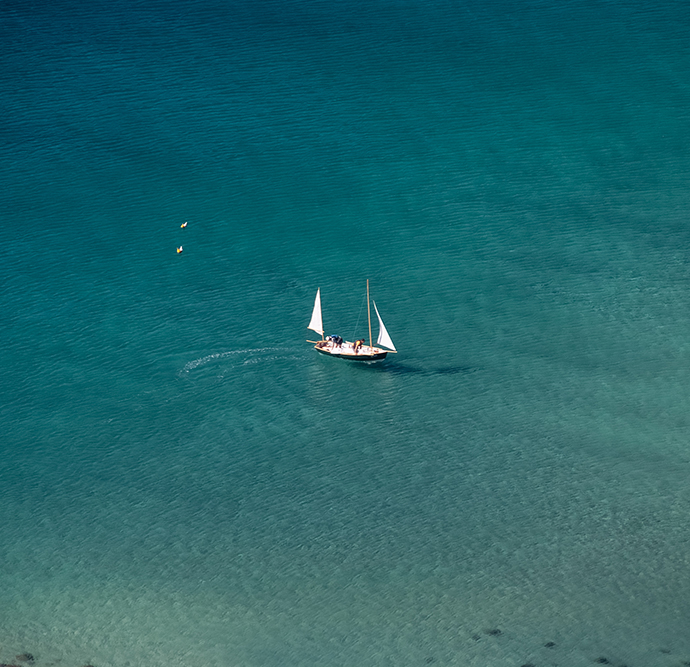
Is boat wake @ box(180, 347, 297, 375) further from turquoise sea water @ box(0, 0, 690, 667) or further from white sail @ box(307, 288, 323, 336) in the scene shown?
white sail @ box(307, 288, 323, 336)

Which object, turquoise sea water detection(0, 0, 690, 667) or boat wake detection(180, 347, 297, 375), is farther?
boat wake detection(180, 347, 297, 375)

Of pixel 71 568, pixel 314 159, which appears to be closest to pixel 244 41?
pixel 314 159

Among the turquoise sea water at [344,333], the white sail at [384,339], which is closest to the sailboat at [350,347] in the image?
the white sail at [384,339]

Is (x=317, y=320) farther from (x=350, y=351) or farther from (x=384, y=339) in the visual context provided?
(x=384, y=339)

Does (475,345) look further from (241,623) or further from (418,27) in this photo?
(418,27)

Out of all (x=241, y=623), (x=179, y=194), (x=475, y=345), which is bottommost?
(x=241, y=623)

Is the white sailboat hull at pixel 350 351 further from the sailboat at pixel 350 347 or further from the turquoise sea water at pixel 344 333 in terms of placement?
the turquoise sea water at pixel 344 333

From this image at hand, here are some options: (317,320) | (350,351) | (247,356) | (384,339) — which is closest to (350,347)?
(350,351)

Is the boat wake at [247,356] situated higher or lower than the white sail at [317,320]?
lower

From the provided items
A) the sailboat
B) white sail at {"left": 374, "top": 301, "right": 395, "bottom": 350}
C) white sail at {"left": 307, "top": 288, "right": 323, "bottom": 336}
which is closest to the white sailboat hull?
the sailboat
